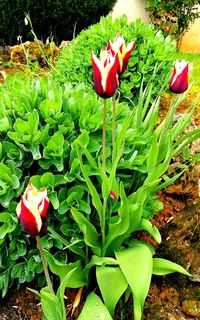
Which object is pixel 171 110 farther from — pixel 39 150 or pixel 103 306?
pixel 103 306

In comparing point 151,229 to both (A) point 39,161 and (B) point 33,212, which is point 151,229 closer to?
(A) point 39,161

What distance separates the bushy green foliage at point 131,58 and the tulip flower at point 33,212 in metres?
2.20

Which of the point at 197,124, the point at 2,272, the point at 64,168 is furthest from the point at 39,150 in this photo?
the point at 197,124

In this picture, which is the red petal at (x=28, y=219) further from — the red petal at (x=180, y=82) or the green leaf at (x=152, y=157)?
the red petal at (x=180, y=82)

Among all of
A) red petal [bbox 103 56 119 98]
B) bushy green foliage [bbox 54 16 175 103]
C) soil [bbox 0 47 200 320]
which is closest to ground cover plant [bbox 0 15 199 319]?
soil [bbox 0 47 200 320]

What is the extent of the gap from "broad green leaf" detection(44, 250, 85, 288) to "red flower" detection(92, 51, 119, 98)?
2.41ft

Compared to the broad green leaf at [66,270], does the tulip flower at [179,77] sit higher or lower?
higher

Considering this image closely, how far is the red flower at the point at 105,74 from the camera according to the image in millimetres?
2010

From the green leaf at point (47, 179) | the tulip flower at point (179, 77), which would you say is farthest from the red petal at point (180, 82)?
the green leaf at point (47, 179)

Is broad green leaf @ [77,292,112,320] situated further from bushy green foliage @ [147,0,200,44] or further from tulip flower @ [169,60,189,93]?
bushy green foliage @ [147,0,200,44]

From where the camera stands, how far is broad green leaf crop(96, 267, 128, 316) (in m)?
2.37

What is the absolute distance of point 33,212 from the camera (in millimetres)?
1751

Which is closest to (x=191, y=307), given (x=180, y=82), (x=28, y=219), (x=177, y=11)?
(x=180, y=82)

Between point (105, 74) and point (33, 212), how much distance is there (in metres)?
0.58
